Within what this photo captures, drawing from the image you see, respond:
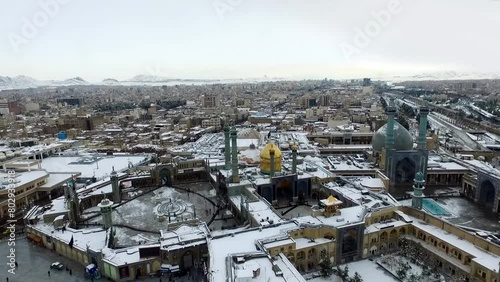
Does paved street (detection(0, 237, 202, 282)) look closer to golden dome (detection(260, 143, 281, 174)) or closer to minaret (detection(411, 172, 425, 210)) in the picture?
golden dome (detection(260, 143, 281, 174))

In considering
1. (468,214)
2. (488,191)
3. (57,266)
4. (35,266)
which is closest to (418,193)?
(468,214)

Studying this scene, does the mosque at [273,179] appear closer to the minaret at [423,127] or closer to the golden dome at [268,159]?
the golden dome at [268,159]

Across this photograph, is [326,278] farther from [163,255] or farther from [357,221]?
[163,255]

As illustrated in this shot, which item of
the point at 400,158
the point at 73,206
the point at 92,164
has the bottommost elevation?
the point at 92,164

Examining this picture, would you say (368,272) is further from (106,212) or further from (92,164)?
(92,164)

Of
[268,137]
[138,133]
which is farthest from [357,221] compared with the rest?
[138,133]

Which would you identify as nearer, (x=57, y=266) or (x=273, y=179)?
(x=57, y=266)

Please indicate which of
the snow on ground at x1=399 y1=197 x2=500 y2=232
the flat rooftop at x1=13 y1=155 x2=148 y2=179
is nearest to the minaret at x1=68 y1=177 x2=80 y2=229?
the flat rooftop at x1=13 y1=155 x2=148 y2=179
